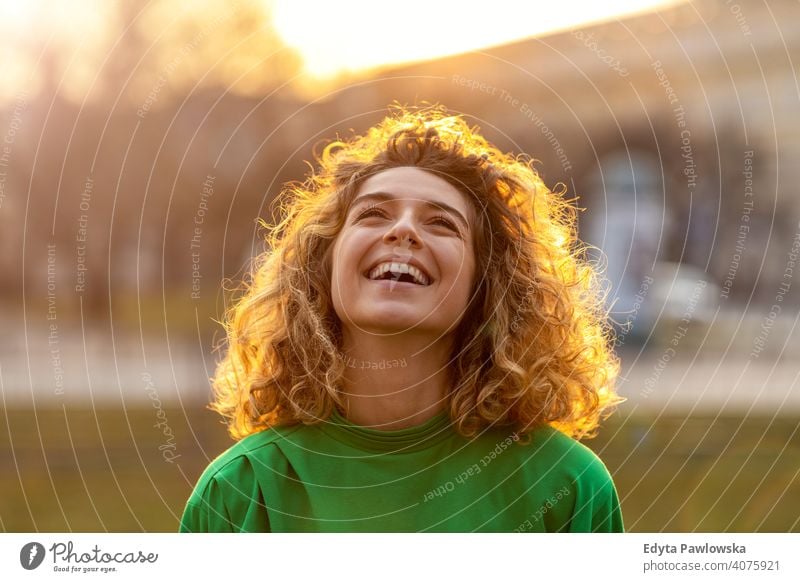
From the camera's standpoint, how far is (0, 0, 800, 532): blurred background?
5870mm

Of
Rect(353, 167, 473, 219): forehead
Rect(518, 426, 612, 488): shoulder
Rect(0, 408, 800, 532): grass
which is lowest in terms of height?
Rect(0, 408, 800, 532): grass

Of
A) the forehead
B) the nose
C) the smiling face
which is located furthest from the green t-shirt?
the forehead

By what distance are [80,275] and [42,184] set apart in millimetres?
735

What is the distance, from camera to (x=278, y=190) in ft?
28.1

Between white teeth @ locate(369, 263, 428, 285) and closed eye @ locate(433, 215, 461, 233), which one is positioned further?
closed eye @ locate(433, 215, 461, 233)

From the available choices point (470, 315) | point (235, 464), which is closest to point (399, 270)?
point (470, 315)

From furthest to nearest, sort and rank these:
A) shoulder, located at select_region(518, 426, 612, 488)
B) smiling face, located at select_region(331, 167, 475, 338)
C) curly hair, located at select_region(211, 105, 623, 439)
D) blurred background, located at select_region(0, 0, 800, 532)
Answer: blurred background, located at select_region(0, 0, 800, 532) < curly hair, located at select_region(211, 105, 623, 439) < shoulder, located at select_region(518, 426, 612, 488) < smiling face, located at select_region(331, 167, 475, 338)

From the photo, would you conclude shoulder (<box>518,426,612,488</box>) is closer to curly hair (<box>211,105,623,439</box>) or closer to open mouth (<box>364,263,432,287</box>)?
curly hair (<box>211,105,623,439</box>)

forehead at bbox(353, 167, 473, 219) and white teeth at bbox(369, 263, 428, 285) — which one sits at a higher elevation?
forehead at bbox(353, 167, 473, 219)

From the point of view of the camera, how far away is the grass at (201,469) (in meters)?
6.14

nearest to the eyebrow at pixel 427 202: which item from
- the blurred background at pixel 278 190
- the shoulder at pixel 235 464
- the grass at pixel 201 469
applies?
the shoulder at pixel 235 464

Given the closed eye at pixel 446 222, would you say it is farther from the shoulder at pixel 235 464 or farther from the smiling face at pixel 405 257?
the shoulder at pixel 235 464

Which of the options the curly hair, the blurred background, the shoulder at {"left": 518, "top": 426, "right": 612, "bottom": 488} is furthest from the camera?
the blurred background
